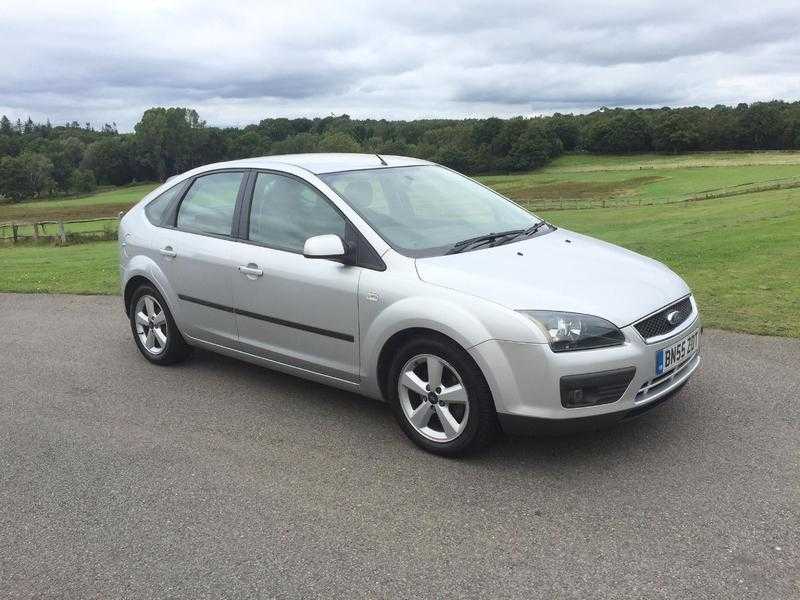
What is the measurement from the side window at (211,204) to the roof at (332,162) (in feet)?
0.70

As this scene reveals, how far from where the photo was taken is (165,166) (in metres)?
81.6

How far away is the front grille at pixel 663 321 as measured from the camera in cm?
389

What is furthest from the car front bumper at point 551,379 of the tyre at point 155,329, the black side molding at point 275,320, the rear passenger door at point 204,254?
the tyre at point 155,329

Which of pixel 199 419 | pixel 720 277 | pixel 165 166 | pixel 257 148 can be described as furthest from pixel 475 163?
pixel 199 419

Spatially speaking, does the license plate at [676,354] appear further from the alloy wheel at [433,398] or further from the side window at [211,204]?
the side window at [211,204]

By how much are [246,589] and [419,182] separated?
3195mm

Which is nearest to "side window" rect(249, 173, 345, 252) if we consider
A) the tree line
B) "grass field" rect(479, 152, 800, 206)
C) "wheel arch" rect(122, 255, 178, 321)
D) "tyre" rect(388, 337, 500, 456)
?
"tyre" rect(388, 337, 500, 456)

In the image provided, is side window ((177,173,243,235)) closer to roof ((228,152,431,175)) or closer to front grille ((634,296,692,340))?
roof ((228,152,431,175))

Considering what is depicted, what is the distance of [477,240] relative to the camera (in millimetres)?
4648

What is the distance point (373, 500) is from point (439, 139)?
268 feet

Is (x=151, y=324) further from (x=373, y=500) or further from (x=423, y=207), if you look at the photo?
(x=373, y=500)

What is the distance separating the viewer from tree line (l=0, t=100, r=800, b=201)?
3095 inches

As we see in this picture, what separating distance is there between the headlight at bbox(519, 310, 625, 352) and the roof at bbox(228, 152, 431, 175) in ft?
6.62

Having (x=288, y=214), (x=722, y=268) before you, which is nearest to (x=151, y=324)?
(x=288, y=214)
